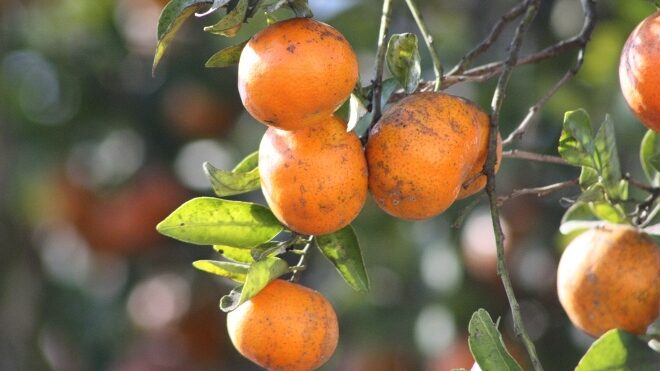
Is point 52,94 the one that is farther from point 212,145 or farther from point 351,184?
point 351,184

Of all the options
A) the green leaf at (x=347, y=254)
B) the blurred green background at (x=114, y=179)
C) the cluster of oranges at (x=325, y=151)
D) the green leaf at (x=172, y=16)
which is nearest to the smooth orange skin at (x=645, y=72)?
the cluster of oranges at (x=325, y=151)

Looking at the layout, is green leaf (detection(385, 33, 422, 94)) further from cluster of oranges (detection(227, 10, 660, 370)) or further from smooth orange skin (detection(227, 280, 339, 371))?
smooth orange skin (detection(227, 280, 339, 371))

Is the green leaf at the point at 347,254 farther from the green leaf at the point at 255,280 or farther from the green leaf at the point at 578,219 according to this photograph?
the green leaf at the point at 578,219

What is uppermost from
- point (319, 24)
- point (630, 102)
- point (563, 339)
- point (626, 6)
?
point (319, 24)

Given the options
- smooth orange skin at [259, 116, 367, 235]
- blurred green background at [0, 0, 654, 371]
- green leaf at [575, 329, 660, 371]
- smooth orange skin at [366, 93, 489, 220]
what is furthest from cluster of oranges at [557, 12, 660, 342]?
blurred green background at [0, 0, 654, 371]

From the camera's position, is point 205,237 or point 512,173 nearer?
point 205,237

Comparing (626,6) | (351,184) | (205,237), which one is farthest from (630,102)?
(626,6)

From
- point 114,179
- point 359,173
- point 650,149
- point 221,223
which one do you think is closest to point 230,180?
point 221,223
